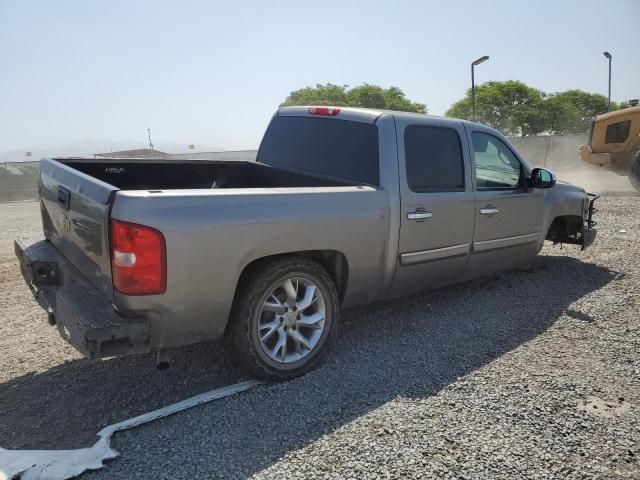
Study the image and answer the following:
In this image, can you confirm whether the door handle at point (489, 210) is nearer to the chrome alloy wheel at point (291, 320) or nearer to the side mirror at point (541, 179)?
the side mirror at point (541, 179)

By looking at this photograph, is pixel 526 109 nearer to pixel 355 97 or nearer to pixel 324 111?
pixel 355 97

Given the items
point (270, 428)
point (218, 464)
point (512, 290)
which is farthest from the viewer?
point (512, 290)

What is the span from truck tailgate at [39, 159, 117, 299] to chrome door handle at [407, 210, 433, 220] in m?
2.18

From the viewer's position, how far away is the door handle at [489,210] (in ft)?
15.1

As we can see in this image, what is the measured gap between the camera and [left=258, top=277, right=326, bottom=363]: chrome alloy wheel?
329 centimetres

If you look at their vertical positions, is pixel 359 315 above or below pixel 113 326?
below

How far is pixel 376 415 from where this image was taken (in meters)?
2.92

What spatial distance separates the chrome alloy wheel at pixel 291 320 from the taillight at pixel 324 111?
1683 millimetres

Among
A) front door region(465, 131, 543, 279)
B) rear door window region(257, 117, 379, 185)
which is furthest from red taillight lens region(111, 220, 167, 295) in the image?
front door region(465, 131, 543, 279)

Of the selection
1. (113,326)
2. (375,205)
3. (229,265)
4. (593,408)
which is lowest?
(593,408)

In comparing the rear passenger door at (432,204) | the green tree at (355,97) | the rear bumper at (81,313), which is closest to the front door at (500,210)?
the rear passenger door at (432,204)

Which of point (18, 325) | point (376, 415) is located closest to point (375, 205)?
point (376, 415)

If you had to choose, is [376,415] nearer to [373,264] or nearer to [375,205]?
[373,264]

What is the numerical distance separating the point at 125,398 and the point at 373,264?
1927mm
